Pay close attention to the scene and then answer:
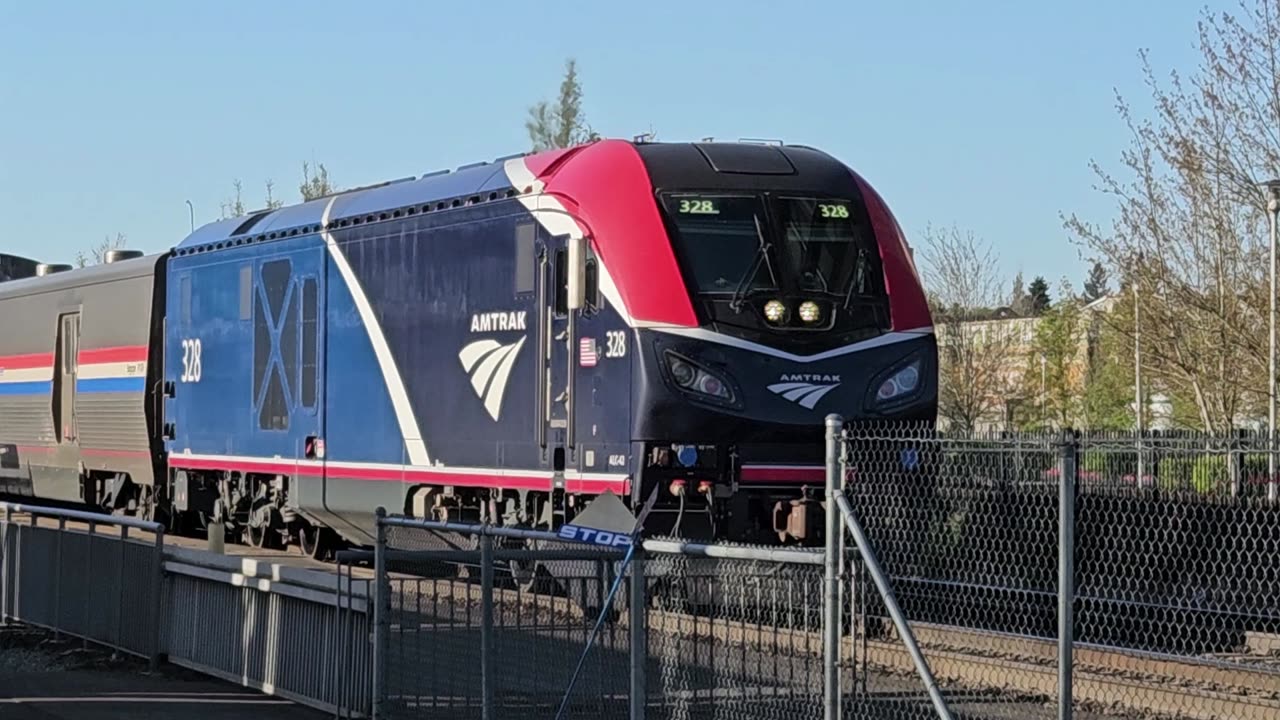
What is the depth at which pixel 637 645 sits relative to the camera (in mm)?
8984

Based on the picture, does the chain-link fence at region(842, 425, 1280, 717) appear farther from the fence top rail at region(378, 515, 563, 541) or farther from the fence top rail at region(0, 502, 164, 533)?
the fence top rail at region(0, 502, 164, 533)

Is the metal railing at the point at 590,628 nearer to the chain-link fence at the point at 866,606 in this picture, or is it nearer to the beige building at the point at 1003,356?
the chain-link fence at the point at 866,606

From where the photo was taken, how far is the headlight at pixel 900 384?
15.9 m

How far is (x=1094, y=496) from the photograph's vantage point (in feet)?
37.6

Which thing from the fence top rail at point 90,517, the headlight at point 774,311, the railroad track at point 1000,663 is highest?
the headlight at point 774,311

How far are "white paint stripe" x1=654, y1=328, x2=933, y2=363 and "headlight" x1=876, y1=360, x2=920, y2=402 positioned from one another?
0.25 metres

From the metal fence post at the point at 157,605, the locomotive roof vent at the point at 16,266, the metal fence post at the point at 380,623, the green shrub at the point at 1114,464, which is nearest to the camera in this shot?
the metal fence post at the point at 380,623

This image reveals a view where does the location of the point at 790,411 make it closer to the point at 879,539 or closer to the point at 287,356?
the point at 879,539

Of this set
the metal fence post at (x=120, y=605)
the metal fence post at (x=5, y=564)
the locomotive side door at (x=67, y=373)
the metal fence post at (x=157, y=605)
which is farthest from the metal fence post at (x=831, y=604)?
the locomotive side door at (x=67, y=373)

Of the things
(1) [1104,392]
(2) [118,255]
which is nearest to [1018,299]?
(1) [1104,392]

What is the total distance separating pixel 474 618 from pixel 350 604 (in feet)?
3.64

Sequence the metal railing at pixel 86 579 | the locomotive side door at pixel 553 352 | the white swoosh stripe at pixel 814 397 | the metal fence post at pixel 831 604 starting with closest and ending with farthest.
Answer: the metal fence post at pixel 831 604 → the metal railing at pixel 86 579 → the white swoosh stripe at pixel 814 397 → the locomotive side door at pixel 553 352

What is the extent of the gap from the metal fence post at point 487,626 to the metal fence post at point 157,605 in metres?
4.39

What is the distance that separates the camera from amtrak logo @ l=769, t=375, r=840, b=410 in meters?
15.5
